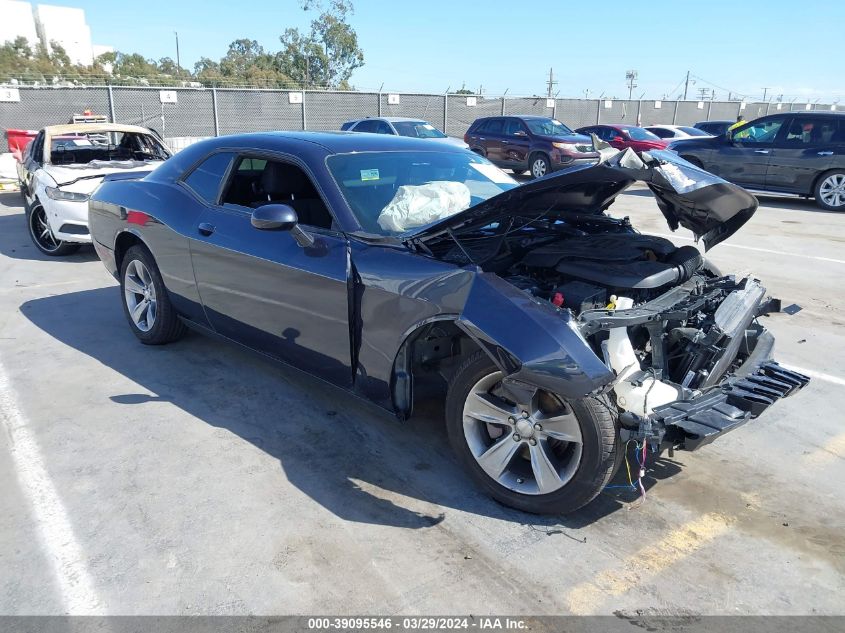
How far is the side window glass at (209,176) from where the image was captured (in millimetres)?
4465

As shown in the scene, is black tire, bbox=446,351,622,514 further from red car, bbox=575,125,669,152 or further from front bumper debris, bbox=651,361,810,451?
red car, bbox=575,125,669,152

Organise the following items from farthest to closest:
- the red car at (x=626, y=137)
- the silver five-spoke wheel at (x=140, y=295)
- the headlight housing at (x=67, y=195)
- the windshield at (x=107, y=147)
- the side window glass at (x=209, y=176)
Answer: the red car at (x=626, y=137), the windshield at (x=107, y=147), the headlight housing at (x=67, y=195), the silver five-spoke wheel at (x=140, y=295), the side window glass at (x=209, y=176)

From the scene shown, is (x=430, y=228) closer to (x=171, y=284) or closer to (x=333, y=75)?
(x=171, y=284)

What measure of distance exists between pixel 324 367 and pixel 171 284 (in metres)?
1.75

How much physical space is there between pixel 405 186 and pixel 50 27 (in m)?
120

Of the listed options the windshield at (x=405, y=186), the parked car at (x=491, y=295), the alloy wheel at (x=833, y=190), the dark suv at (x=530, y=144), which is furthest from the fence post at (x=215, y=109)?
the windshield at (x=405, y=186)

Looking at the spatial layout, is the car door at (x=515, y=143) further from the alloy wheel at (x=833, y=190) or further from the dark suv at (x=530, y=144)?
the alloy wheel at (x=833, y=190)

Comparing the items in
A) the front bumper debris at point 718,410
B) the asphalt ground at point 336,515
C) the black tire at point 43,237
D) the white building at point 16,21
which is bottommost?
the asphalt ground at point 336,515

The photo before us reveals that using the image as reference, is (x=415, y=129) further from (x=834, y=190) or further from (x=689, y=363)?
(x=689, y=363)

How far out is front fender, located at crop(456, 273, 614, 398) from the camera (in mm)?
2656

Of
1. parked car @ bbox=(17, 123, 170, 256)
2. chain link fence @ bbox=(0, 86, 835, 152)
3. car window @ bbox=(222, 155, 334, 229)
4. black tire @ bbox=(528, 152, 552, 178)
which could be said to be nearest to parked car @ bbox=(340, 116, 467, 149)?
black tire @ bbox=(528, 152, 552, 178)

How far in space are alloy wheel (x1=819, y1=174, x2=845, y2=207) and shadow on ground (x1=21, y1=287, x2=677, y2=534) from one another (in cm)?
1156

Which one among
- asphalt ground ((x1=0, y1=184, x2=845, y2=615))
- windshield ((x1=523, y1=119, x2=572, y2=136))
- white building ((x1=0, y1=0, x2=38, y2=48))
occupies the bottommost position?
asphalt ground ((x1=0, y1=184, x2=845, y2=615))

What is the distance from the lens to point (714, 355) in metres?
3.22
